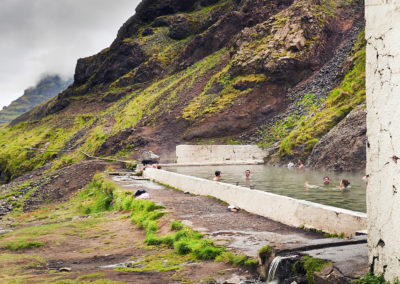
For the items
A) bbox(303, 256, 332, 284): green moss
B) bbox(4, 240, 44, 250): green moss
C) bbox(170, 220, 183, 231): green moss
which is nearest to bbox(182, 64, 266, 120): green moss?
bbox(4, 240, 44, 250): green moss

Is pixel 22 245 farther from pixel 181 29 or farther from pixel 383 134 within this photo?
pixel 181 29

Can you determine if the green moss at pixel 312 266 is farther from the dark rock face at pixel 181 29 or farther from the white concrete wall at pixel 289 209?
the dark rock face at pixel 181 29

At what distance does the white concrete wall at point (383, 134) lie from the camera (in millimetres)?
4586

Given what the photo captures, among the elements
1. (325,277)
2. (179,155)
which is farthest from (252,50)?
(325,277)

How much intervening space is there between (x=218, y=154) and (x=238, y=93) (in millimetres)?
10751

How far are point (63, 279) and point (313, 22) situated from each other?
4556 centimetres

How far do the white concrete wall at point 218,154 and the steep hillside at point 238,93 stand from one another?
1.85m

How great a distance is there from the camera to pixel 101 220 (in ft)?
46.4

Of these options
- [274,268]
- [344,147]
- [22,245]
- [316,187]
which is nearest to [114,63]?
[344,147]

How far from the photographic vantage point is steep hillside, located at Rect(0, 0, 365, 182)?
38.6m

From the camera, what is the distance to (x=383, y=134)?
15.7 ft

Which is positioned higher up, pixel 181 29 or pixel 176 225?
pixel 181 29

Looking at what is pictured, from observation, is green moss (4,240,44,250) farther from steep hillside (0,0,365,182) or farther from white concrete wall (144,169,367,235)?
steep hillside (0,0,365,182)

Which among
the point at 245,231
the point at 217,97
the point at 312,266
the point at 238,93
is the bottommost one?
the point at 245,231
